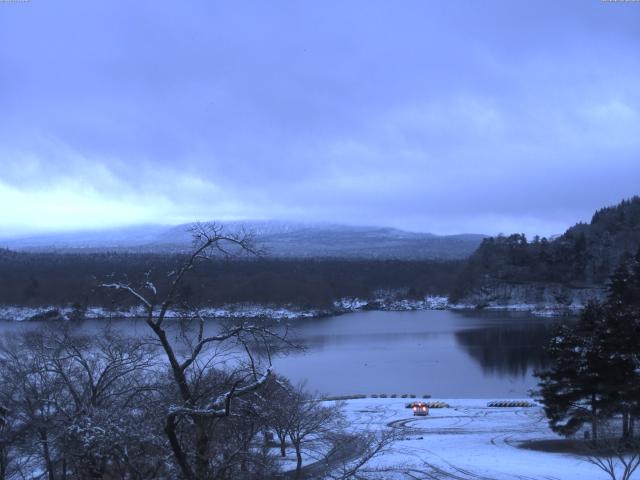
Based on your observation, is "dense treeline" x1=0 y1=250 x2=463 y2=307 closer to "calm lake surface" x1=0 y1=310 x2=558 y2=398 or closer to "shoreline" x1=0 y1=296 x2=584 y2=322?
"shoreline" x1=0 y1=296 x2=584 y2=322

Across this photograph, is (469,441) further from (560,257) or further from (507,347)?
(560,257)

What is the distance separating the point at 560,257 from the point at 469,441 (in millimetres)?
58821

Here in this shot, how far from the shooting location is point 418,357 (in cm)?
3048

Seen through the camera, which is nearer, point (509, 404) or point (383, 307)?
point (509, 404)

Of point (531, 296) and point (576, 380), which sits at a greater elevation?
point (576, 380)

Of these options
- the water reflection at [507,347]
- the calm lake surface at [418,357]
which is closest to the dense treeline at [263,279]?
the calm lake surface at [418,357]

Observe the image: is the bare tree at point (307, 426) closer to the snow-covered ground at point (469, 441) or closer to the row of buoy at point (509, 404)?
the snow-covered ground at point (469, 441)

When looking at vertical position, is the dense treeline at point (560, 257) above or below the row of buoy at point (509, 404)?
above

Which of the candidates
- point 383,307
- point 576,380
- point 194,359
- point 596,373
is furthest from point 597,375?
point 383,307

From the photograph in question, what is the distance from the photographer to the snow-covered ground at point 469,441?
9023 mm

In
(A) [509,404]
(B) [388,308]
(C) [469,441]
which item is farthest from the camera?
(B) [388,308]

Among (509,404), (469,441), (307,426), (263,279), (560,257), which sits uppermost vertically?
(560,257)

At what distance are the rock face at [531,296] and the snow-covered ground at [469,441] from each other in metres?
44.4

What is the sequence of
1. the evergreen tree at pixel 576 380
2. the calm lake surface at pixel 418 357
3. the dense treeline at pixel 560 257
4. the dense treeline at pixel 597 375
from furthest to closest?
the dense treeline at pixel 560 257, the calm lake surface at pixel 418 357, the evergreen tree at pixel 576 380, the dense treeline at pixel 597 375
